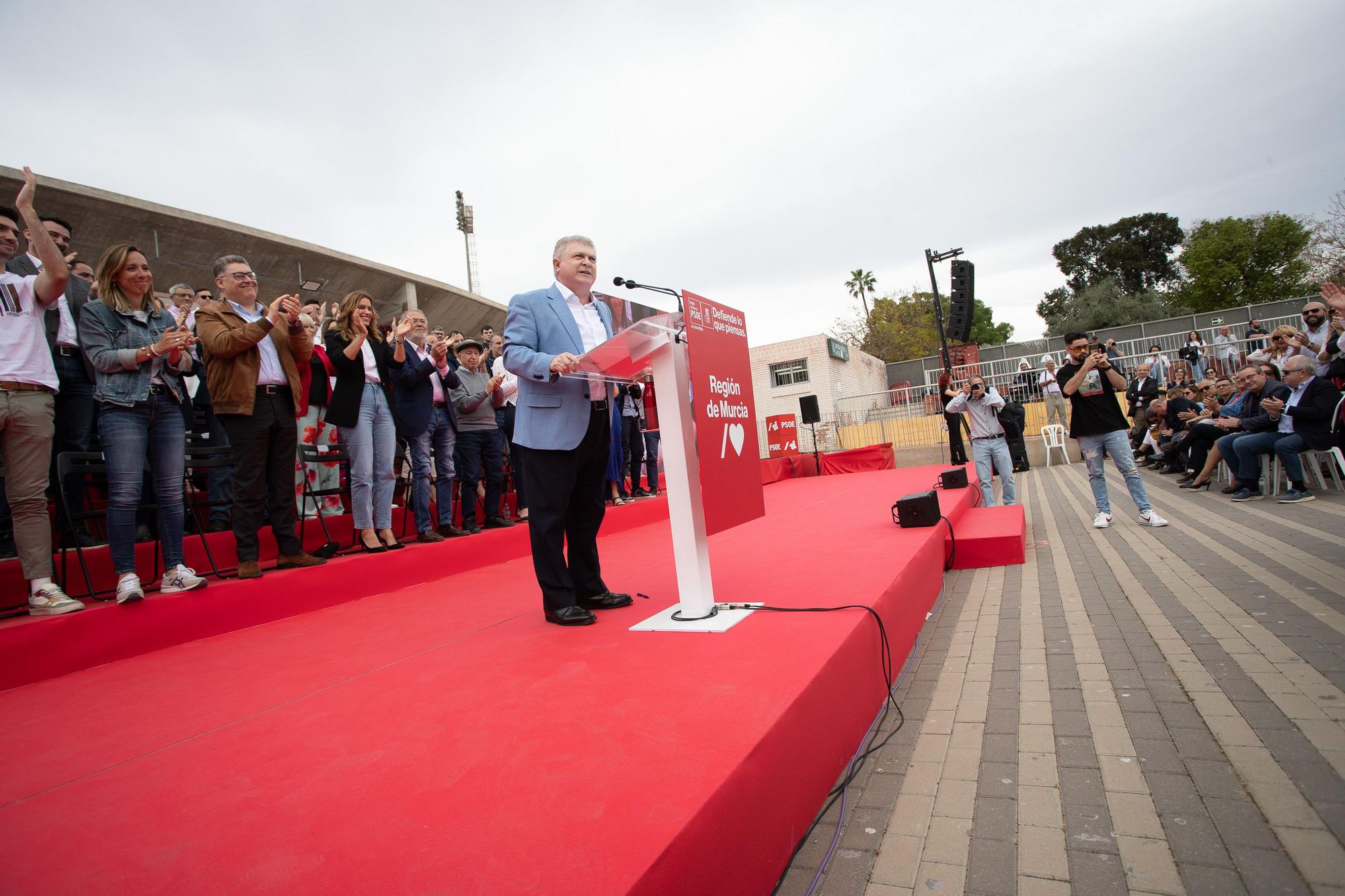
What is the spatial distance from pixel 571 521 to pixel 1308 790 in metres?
2.75

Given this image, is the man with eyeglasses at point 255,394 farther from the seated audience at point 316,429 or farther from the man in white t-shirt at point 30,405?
the man in white t-shirt at point 30,405

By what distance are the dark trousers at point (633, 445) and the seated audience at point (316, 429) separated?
3.66 m

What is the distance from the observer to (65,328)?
3.48 metres

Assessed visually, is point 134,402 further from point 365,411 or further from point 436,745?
point 436,745

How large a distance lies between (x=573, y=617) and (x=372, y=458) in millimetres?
2476

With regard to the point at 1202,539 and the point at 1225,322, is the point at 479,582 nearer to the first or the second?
the point at 1202,539

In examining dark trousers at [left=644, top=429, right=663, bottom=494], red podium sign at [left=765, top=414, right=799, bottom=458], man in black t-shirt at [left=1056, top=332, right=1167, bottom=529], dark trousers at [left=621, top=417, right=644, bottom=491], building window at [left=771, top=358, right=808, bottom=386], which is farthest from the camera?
building window at [left=771, top=358, right=808, bottom=386]

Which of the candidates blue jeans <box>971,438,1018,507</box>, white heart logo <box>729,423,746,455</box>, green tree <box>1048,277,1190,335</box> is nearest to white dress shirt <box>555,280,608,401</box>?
white heart logo <box>729,423,746,455</box>

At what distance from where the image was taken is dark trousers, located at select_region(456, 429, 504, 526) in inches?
225

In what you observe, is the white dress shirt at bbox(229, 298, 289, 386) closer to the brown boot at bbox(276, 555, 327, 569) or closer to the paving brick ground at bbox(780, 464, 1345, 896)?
the brown boot at bbox(276, 555, 327, 569)

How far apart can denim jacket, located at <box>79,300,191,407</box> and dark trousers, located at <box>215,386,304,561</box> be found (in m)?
0.42

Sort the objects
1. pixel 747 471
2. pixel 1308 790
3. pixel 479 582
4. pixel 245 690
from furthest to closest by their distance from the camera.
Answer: pixel 479 582, pixel 747 471, pixel 245 690, pixel 1308 790

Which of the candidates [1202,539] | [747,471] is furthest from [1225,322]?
[747,471]

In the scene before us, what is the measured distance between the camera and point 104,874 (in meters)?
1.29
